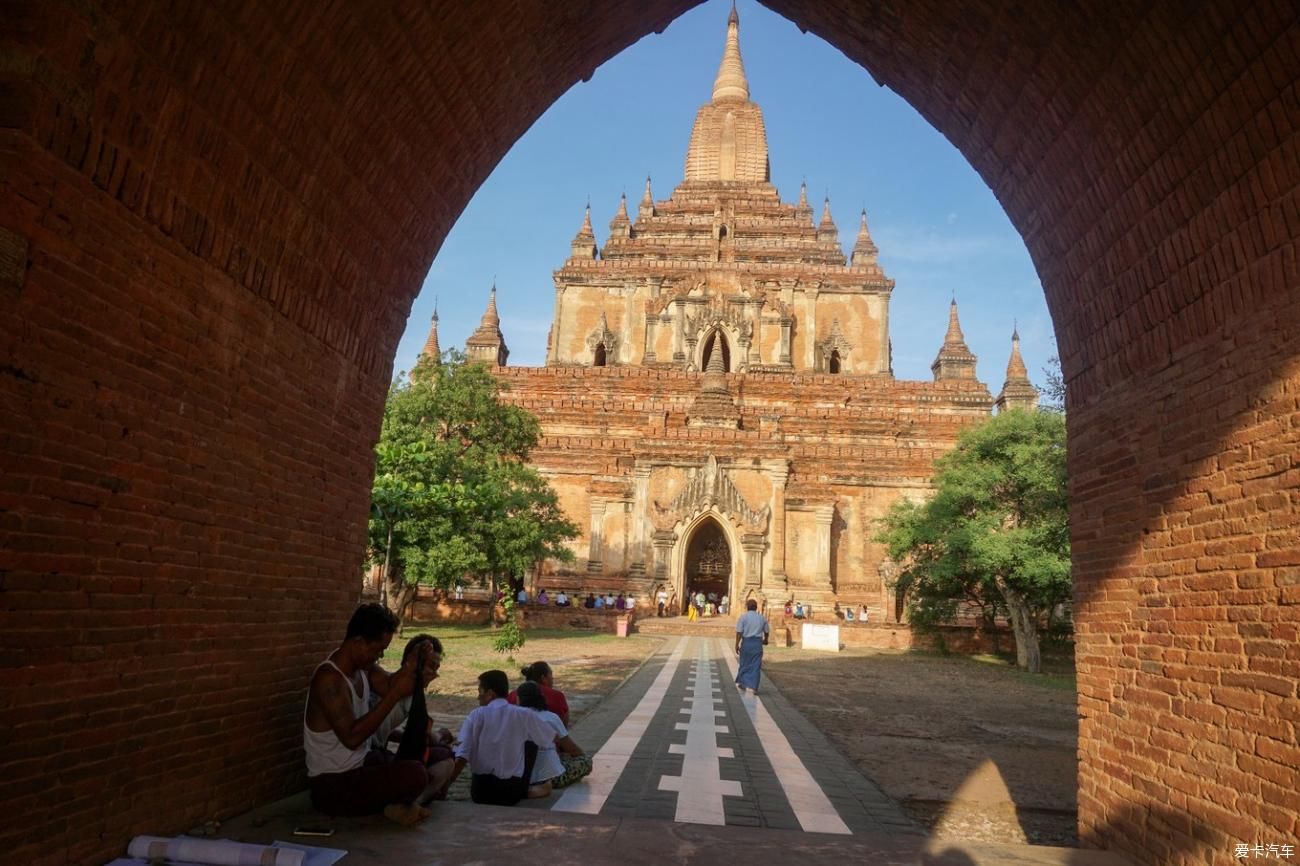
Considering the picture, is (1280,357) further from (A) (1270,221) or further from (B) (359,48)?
(B) (359,48)

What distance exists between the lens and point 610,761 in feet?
26.4

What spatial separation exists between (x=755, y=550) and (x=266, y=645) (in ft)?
82.3

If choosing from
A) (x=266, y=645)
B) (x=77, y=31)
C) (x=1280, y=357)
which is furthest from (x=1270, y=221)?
(x=266, y=645)

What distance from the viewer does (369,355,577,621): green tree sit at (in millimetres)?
18812

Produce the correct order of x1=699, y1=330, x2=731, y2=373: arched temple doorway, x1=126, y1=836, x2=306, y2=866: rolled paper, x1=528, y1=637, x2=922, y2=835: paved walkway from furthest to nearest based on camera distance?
x1=699, y1=330, x2=731, y2=373: arched temple doorway < x1=528, y1=637, x2=922, y2=835: paved walkway < x1=126, y1=836, x2=306, y2=866: rolled paper

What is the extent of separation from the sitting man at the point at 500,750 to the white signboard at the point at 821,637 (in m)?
19.1

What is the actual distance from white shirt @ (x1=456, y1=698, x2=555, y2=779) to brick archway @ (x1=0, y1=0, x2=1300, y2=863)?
1088 millimetres

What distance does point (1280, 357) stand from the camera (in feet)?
13.8

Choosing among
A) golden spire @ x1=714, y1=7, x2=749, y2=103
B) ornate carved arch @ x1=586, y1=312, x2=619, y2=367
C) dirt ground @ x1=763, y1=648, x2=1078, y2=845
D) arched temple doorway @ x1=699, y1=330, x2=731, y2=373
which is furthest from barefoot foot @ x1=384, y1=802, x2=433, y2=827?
golden spire @ x1=714, y1=7, x2=749, y2=103

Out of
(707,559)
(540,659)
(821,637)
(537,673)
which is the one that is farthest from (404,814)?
(707,559)

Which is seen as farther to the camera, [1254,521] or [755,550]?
[755,550]

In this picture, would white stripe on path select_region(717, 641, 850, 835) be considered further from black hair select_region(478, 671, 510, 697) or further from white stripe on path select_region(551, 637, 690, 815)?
black hair select_region(478, 671, 510, 697)

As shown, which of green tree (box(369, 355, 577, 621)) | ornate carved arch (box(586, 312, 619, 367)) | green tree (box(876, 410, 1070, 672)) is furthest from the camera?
ornate carved arch (box(586, 312, 619, 367))

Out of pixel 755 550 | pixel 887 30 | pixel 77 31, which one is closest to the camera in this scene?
pixel 77 31
